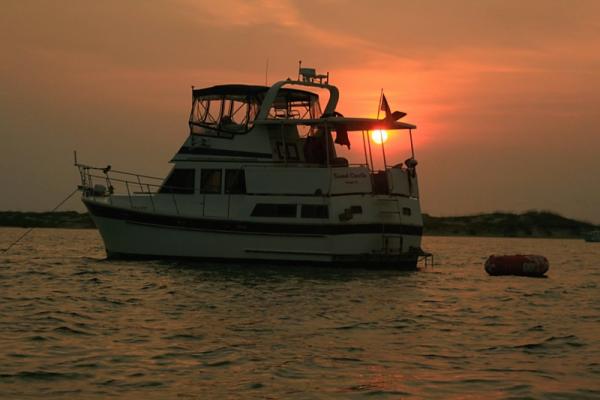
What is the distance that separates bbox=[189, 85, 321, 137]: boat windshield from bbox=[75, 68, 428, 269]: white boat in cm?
4

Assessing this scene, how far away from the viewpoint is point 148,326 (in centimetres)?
1545

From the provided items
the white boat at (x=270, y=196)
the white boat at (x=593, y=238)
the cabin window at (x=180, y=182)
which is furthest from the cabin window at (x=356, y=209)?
the white boat at (x=593, y=238)

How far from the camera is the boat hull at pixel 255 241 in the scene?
90.1 feet

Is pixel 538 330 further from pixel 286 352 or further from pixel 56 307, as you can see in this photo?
pixel 56 307

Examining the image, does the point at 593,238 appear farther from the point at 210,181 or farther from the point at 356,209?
the point at 210,181

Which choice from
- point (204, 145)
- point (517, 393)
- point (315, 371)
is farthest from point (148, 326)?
point (204, 145)

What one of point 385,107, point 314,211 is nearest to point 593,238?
point 385,107

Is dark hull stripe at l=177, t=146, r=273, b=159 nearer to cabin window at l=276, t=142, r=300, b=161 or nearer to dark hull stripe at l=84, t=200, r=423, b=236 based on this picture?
cabin window at l=276, t=142, r=300, b=161

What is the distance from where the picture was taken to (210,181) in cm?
2961

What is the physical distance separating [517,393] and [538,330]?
18.3ft

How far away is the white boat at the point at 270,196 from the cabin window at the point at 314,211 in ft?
0.10

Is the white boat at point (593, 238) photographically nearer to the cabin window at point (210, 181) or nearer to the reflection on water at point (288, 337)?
the reflection on water at point (288, 337)

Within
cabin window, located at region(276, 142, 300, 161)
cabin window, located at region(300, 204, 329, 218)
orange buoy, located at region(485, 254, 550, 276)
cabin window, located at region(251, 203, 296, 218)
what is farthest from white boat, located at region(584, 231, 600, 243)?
cabin window, located at region(251, 203, 296, 218)

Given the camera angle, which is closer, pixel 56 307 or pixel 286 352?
pixel 286 352
